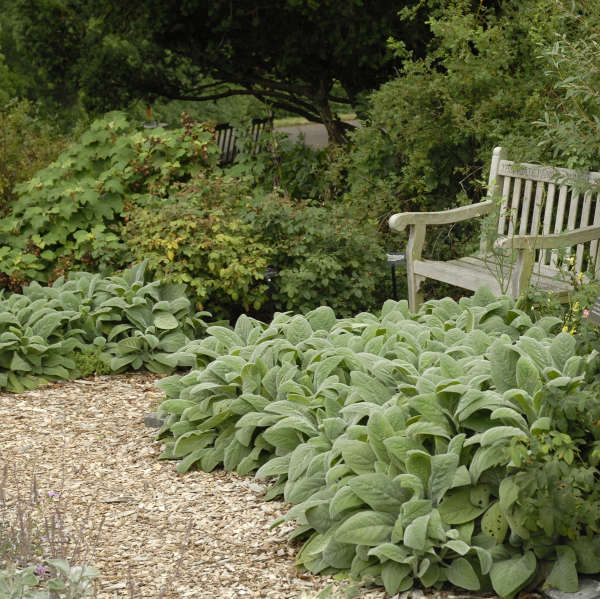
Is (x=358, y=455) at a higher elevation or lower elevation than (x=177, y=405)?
higher

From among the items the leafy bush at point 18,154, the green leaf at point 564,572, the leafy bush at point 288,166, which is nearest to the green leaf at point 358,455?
the green leaf at point 564,572

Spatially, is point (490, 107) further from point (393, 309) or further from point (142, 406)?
point (142, 406)

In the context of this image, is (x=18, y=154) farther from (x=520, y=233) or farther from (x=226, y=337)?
(x=520, y=233)

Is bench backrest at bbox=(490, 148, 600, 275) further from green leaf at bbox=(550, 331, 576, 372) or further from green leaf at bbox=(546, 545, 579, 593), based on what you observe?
green leaf at bbox=(546, 545, 579, 593)

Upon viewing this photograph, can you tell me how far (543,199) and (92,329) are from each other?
319 cm

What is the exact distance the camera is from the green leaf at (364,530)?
3000mm

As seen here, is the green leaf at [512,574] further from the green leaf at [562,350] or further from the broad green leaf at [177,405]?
the broad green leaf at [177,405]

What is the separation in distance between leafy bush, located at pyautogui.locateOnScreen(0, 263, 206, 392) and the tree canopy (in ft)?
13.9

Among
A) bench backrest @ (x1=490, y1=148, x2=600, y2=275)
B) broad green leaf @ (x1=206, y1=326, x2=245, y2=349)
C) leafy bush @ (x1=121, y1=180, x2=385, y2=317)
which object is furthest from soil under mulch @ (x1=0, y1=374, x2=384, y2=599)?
bench backrest @ (x1=490, y1=148, x2=600, y2=275)

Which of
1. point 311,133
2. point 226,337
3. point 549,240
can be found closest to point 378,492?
point 226,337

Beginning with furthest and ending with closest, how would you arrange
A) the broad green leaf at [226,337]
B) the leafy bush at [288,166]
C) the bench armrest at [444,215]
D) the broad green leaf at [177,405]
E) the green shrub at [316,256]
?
1. the leafy bush at [288,166]
2. the green shrub at [316,256]
3. the bench armrest at [444,215]
4. the broad green leaf at [226,337]
5. the broad green leaf at [177,405]

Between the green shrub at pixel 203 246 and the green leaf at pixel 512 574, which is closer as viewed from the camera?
the green leaf at pixel 512 574

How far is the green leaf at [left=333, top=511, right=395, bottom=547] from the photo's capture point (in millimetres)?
3000

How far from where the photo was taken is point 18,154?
7.86 meters
